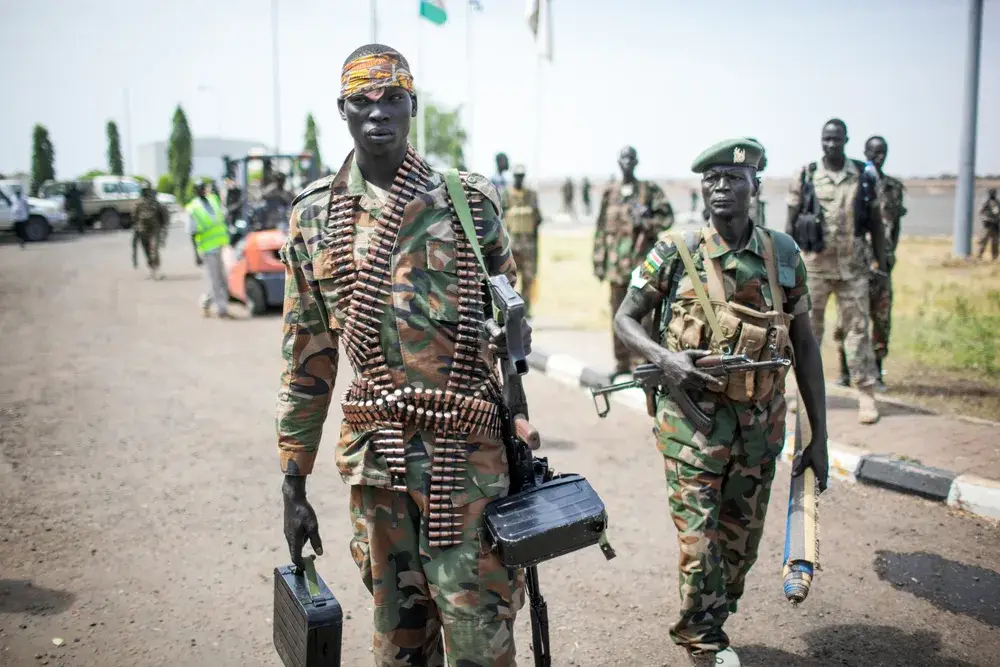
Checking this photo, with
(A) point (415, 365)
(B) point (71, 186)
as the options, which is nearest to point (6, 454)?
(A) point (415, 365)

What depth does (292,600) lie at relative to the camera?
2.64 m

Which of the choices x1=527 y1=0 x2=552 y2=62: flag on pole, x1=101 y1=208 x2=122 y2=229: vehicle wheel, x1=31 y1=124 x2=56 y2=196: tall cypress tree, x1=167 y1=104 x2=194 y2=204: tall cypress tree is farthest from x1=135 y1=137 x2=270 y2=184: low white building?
x1=527 y1=0 x2=552 y2=62: flag on pole

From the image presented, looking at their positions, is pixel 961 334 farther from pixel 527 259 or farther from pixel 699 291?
pixel 699 291

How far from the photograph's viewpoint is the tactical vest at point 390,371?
246 centimetres

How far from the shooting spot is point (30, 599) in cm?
432

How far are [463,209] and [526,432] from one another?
667 mm

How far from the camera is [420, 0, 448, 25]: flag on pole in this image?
68.1 feet

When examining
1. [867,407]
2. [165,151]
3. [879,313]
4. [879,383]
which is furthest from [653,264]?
[165,151]

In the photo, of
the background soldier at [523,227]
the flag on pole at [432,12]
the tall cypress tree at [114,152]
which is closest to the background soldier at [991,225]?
the background soldier at [523,227]

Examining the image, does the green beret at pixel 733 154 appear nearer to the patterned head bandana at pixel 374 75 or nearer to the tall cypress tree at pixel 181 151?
the patterned head bandana at pixel 374 75

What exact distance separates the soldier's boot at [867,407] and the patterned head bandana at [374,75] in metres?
5.59

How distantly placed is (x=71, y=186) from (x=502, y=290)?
3608 centimetres

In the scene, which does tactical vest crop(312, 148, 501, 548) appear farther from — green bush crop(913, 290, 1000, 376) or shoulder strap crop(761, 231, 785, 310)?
green bush crop(913, 290, 1000, 376)

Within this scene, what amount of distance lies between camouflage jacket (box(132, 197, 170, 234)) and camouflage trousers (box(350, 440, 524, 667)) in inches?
673
